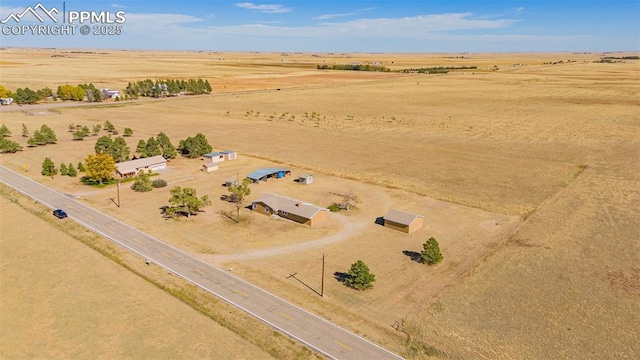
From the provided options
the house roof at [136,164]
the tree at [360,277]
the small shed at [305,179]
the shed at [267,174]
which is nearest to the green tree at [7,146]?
the house roof at [136,164]

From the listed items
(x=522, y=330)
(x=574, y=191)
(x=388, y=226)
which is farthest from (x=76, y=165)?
(x=574, y=191)

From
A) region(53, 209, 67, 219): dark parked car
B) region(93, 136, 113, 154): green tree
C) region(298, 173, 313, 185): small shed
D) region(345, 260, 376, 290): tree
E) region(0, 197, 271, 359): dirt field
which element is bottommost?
region(0, 197, 271, 359): dirt field

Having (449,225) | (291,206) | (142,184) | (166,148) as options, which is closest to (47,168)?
(142,184)

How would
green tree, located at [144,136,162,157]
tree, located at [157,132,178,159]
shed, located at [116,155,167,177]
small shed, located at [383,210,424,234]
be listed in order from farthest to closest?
1. tree, located at [157,132,178,159]
2. green tree, located at [144,136,162,157]
3. shed, located at [116,155,167,177]
4. small shed, located at [383,210,424,234]

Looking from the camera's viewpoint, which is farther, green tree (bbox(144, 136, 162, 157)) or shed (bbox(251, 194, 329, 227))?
green tree (bbox(144, 136, 162, 157))

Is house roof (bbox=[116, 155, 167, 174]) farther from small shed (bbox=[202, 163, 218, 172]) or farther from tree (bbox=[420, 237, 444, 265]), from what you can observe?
tree (bbox=[420, 237, 444, 265])

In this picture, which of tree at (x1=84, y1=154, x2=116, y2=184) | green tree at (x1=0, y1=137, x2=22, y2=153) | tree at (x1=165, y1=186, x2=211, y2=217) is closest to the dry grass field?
green tree at (x1=0, y1=137, x2=22, y2=153)
